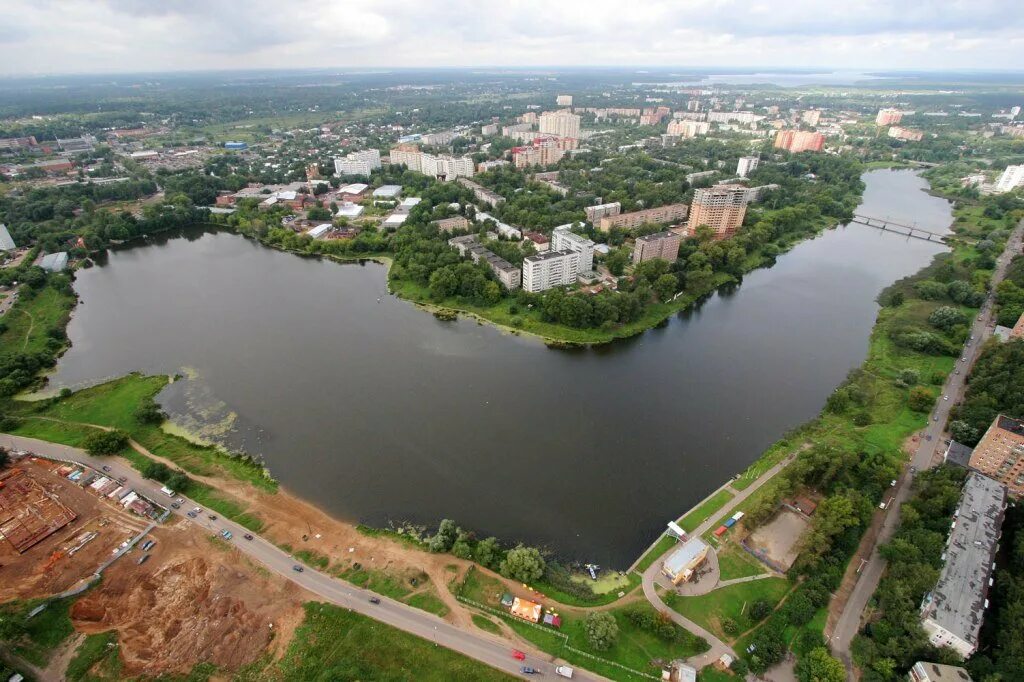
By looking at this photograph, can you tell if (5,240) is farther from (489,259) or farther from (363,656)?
(363,656)

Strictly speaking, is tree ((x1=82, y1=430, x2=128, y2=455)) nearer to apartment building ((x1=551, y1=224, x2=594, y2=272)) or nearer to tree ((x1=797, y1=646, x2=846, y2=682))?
tree ((x1=797, y1=646, x2=846, y2=682))

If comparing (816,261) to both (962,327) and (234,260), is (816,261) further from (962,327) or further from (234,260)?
(234,260)

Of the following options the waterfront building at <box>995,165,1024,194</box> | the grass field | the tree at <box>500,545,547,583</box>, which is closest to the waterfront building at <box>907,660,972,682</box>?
the tree at <box>500,545,547,583</box>

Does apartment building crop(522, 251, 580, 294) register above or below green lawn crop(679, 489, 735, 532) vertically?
above

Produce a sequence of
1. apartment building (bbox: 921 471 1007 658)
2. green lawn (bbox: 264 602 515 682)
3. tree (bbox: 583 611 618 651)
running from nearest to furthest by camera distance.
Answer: apartment building (bbox: 921 471 1007 658) < green lawn (bbox: 264 602 515 682) < tree (bbox: 583 611 618 651)

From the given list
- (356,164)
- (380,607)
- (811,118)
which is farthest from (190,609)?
(811,118)
